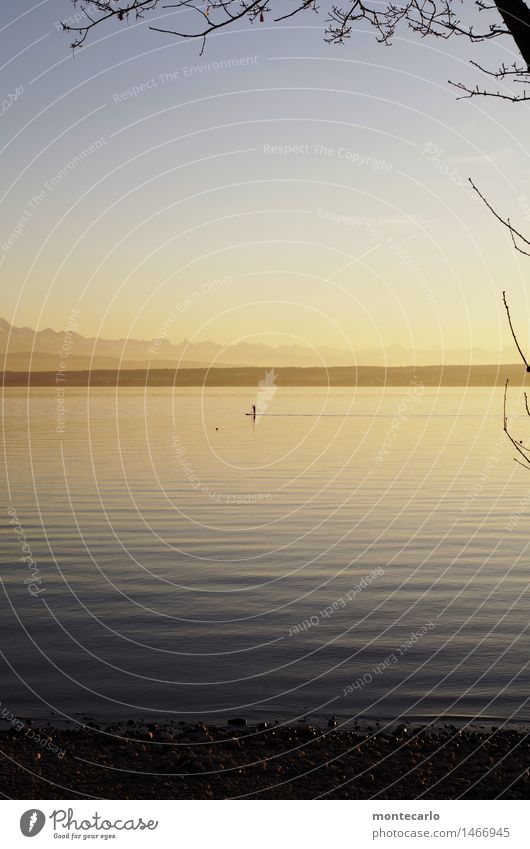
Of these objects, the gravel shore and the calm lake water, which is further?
the calm lake water

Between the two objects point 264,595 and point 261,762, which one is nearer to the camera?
point 261,762

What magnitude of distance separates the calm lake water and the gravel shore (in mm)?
1217

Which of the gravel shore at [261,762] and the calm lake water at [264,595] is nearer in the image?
the gravel shore at [261,762]

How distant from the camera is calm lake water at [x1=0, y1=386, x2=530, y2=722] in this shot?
653 inches

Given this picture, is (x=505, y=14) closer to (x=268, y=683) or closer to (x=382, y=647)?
(x=268, y=683)

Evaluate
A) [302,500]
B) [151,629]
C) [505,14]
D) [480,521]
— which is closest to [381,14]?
[505,14]

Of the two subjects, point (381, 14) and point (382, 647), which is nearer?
point (381, 14)

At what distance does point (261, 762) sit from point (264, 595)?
11.9m

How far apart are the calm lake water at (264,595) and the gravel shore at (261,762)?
1217 mm

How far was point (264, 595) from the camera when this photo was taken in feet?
80.1

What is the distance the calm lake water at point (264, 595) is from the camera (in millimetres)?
16594

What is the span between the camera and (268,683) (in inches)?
670

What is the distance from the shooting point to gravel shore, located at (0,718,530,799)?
11.5 m
